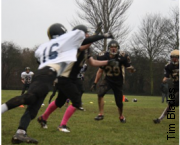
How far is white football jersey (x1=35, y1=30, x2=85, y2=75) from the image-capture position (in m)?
4.00

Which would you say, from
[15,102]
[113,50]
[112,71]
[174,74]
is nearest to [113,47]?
[113,50]

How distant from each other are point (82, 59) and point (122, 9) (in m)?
22.6

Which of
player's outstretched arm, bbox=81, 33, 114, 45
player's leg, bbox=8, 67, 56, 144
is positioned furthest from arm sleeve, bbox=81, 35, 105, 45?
player's leg, bbox=8, 67, 56, 144

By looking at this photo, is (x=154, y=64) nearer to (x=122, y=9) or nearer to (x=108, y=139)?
(x=122, y=9)

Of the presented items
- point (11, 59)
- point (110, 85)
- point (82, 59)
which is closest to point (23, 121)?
point (82, 59)

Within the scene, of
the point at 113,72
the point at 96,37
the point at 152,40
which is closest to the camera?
the point at 96,37

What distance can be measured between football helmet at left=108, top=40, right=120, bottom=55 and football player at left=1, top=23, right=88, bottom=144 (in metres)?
2.52

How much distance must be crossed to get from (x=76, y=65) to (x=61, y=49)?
3.90 ft

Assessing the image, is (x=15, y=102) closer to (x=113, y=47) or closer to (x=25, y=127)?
(x=25, y=127)

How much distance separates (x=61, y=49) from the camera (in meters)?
4.03

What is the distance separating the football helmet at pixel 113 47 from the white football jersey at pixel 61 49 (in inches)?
101

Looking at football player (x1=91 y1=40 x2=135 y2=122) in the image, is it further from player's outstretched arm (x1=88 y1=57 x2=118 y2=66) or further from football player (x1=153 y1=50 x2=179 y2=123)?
player's outstretched arm (x1=88 y1=57 x2=118 y2=66)

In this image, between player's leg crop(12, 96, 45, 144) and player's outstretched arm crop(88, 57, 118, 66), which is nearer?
player's leg crop(12, 96, 45, 144)

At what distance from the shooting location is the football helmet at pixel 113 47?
21.9ft
